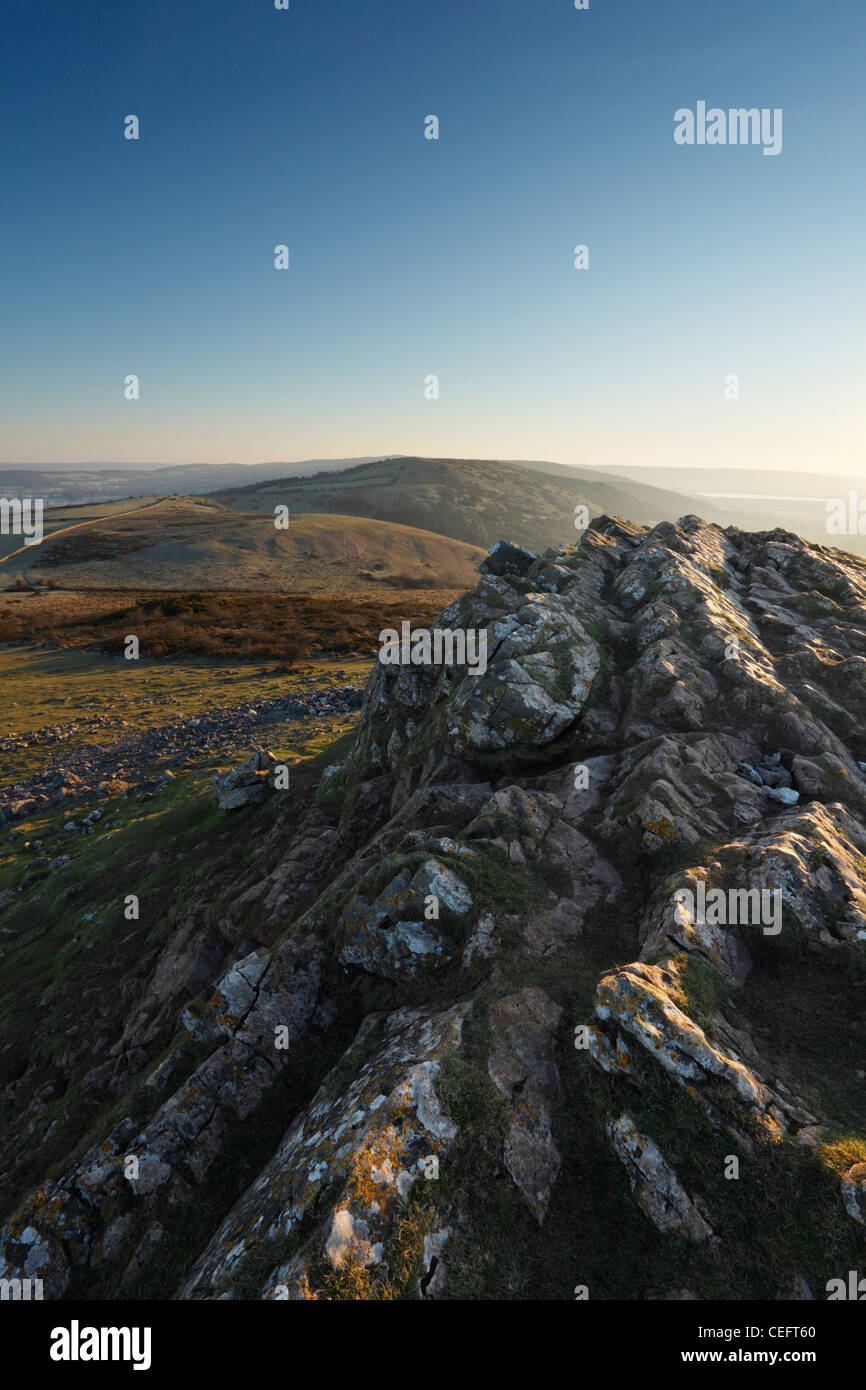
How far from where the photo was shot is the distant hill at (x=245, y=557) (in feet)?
417

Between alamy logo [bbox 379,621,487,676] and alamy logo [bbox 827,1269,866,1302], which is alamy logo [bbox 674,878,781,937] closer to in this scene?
alamy logo [bbox 827,1269,866,1302]

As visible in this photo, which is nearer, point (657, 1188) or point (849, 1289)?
point (849, 1289)

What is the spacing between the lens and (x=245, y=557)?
15000 cm

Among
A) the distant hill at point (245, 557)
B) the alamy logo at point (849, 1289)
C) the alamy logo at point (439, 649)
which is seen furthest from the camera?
the distant hill at point (245, 557)

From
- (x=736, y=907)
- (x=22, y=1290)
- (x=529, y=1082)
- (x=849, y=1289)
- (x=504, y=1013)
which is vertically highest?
(x=736, y=907)

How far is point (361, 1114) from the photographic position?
8.20m

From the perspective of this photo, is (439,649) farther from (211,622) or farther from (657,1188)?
(211,622)

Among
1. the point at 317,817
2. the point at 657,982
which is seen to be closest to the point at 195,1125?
the point at 657,982

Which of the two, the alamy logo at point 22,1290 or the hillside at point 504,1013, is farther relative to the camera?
the alamy logo at point 22,1290

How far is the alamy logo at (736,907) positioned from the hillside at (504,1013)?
0.19 feet

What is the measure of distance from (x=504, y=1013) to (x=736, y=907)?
202 inches

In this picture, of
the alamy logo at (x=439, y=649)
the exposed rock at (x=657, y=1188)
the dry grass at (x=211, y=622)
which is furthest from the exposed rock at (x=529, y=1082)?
the dry grass at (x=211, y=622)
